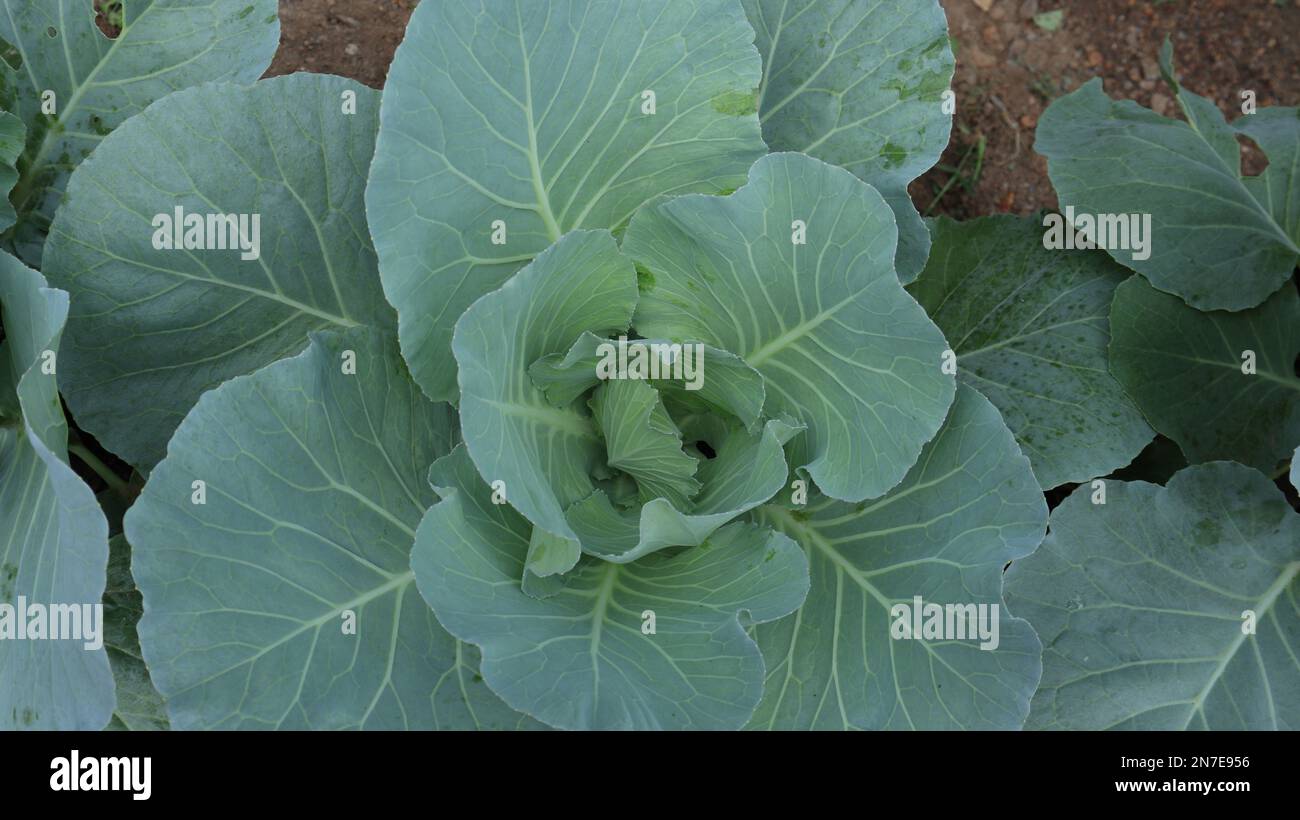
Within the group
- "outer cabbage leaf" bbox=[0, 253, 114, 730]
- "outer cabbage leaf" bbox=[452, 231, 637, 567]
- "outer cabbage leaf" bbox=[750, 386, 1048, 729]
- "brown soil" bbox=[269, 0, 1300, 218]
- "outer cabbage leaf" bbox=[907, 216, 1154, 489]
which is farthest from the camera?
"brown soil" bbox=[269, 0, 1300, 218]

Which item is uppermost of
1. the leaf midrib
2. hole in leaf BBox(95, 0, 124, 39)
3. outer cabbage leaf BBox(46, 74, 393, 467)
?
hole in leaf BBox(95, 0, 124, 39)

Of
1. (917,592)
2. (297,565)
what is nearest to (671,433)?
(917,592)

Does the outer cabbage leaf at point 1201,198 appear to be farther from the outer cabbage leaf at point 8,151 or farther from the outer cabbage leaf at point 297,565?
the outer cabbage leaf at point 8,151

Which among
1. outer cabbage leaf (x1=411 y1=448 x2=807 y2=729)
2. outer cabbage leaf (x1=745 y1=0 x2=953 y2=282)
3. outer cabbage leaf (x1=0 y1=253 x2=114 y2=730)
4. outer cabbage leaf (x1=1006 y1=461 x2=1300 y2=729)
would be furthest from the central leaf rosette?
outer cabbage leaf (x1=1006 y1=461 x2=1300 y2=729)

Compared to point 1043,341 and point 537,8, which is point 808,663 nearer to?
point 1043,341

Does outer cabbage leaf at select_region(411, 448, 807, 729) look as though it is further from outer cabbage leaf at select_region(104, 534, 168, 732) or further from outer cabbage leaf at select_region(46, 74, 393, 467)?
outer cabbage leaf at select_region(104, 534, 168, 732)

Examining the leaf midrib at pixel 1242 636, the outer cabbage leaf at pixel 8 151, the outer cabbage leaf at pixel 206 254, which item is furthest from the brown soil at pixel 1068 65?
the outer cabbage leaf at pixel 8 151
